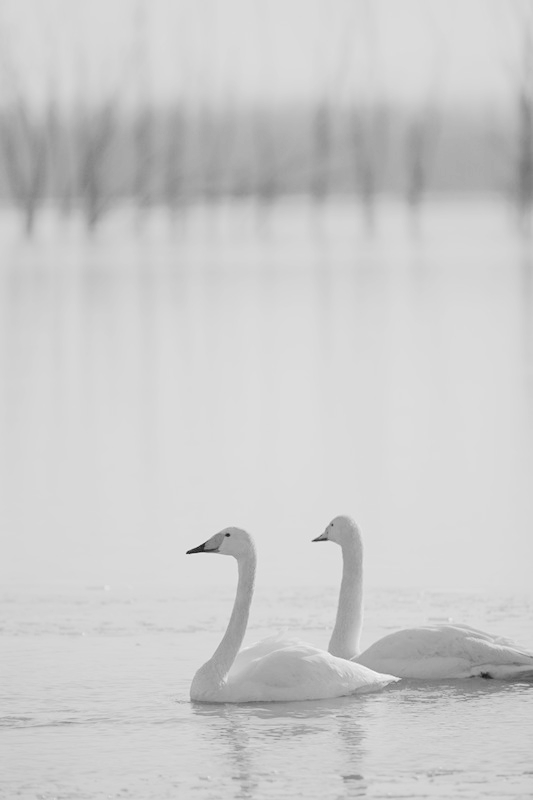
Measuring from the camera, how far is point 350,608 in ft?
14.5

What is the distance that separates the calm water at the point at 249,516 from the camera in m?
3.71

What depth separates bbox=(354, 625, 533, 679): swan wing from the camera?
13.7 ft

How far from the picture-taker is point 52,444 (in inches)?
335

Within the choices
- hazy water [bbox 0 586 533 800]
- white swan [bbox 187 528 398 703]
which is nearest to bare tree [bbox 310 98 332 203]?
hazy water [bbox 0 586 533 800]

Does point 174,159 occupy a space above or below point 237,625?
above

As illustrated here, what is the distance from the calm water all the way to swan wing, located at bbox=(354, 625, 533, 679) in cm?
4

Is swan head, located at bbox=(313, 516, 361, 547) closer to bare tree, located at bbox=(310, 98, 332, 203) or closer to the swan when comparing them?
the swan

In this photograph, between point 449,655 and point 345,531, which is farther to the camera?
point 345,531

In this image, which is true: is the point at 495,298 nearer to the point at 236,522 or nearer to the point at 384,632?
the point at 236,522

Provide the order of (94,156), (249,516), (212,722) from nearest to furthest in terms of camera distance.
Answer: (212,722) < (249,516) < (94,156)

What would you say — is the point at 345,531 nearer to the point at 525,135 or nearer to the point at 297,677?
the point at 297,677

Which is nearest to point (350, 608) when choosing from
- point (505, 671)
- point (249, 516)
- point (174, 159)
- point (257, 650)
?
point (257, 650)

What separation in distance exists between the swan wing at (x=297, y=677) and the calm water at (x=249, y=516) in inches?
1.7

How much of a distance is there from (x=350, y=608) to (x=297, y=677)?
0.39m
